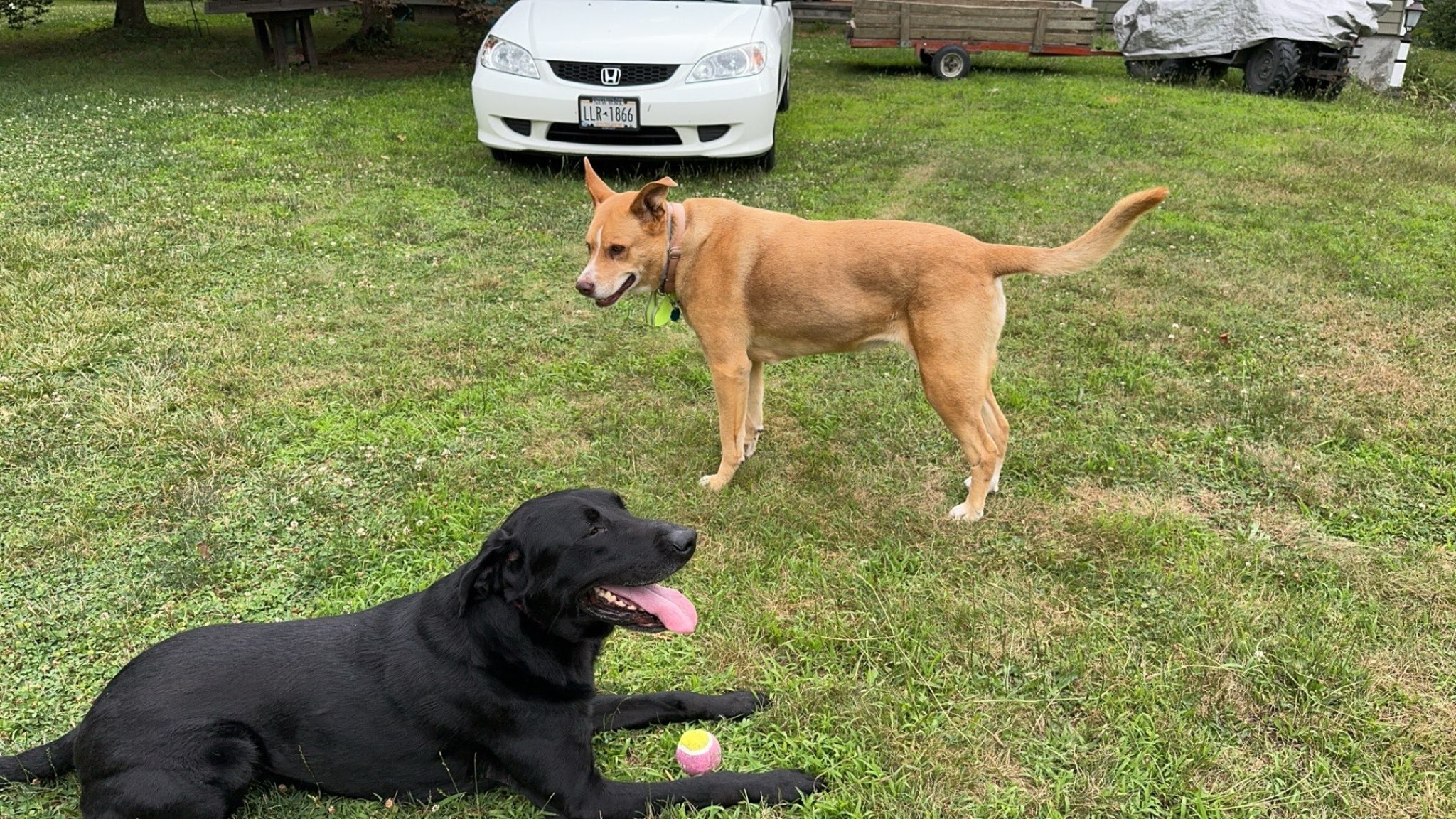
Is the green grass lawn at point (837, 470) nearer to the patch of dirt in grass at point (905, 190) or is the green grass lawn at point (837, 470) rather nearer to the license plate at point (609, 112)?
the patch of dirt in grass at point (905, 190)

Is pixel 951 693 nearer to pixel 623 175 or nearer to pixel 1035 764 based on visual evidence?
pixel 1035 764

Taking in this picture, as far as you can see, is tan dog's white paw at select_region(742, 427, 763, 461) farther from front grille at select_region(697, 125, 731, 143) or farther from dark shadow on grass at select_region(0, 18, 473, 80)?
dark shadow on grass at select_region(0, 18, 473, 80)

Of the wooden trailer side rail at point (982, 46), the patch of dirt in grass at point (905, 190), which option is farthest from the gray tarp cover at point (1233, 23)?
the patch of dirt in grass at point (905, 190)

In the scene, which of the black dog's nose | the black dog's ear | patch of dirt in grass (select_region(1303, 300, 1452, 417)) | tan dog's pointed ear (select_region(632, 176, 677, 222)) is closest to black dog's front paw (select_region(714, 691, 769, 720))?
the black dog's nose

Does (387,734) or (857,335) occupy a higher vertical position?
(857,335)

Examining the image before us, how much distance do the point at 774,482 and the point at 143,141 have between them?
865 cm

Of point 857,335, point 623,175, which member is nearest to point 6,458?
point 857,335

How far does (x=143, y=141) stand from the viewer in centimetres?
898

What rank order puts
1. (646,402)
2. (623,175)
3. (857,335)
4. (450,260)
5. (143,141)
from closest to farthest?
1. (857,335)
2. (646,402)
3. (450,260)
4. (623,175)
5. (143,141)

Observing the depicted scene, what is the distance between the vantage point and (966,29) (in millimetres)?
13969

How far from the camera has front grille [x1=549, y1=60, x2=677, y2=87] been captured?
7445 millimetres

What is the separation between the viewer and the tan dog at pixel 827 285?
3.50 m

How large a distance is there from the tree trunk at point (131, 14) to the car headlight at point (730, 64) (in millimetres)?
16615

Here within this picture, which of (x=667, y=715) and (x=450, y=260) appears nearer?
(x=667, y=715)
